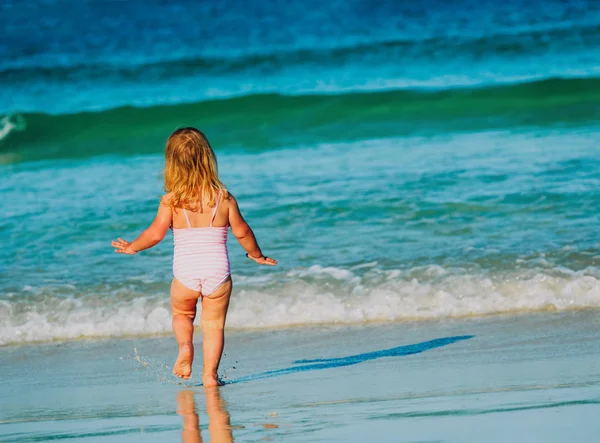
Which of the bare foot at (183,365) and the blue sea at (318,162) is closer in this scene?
the bare foot at (183,365)

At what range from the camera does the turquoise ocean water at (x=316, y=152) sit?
6.13 m

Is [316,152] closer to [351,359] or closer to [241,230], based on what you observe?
[351,359]

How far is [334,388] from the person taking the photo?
4.08 m

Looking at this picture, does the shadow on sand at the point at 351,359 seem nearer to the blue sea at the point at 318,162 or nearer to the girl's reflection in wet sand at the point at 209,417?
the blue sea at the point at 318,162

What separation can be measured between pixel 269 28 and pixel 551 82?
698 cm

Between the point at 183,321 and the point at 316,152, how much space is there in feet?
25.5

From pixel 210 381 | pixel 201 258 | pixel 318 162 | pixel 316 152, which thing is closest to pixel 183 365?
pixel 210 381

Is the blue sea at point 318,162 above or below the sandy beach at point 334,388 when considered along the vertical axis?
above

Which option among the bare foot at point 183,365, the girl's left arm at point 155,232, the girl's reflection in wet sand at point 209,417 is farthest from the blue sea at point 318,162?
the girl's left arm at point 155,232

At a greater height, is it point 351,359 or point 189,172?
point 189,172

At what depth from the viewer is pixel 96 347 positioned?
562 centimetres

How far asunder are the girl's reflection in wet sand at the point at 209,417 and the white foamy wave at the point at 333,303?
1.70 meters

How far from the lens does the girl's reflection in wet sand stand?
3.29 meters

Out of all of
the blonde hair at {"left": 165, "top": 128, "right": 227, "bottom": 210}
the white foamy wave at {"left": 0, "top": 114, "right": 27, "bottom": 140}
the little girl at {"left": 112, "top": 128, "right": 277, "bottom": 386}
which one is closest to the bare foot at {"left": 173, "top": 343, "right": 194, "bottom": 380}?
the little girl at {"left": 112, "top": 128, "right": 277, "bottom": 386}
